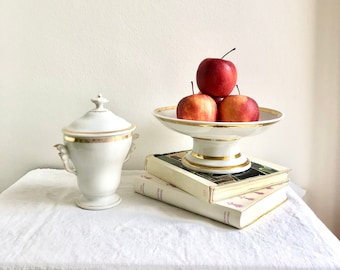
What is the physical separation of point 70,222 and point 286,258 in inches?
14.3

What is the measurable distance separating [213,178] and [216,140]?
79 millimetres

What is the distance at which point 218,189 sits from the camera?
2.05 feet

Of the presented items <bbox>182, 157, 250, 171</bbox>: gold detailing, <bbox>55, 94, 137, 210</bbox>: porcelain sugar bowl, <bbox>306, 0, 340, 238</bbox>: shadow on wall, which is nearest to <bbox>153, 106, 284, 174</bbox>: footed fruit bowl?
<bbox>182, 157, 250, 171</bbox>: gold detailing

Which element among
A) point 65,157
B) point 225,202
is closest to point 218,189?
point 225,202

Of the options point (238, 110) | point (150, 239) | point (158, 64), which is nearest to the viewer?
point (150, 239)

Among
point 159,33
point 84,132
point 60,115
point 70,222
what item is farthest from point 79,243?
point 159,33

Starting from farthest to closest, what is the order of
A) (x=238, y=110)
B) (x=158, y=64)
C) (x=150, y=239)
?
(x=158, y=64) → (x=238, y=110) → (x=150, y=239)

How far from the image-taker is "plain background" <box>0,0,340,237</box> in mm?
Answer: 857

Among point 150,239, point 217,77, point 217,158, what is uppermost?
point 217,77

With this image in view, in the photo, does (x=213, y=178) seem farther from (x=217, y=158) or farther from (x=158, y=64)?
(x=158, y=64)

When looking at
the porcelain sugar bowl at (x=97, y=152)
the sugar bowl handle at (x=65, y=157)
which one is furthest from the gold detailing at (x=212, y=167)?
the sugar bowl handle at (x=65, y=157)

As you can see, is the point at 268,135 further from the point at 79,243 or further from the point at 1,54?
the point at 1,54

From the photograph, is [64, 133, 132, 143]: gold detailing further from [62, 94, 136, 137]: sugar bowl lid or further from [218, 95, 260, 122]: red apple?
[218, 95, 260, 122]: red apple

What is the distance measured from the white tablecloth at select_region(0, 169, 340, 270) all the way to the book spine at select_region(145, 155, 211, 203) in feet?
0.15
